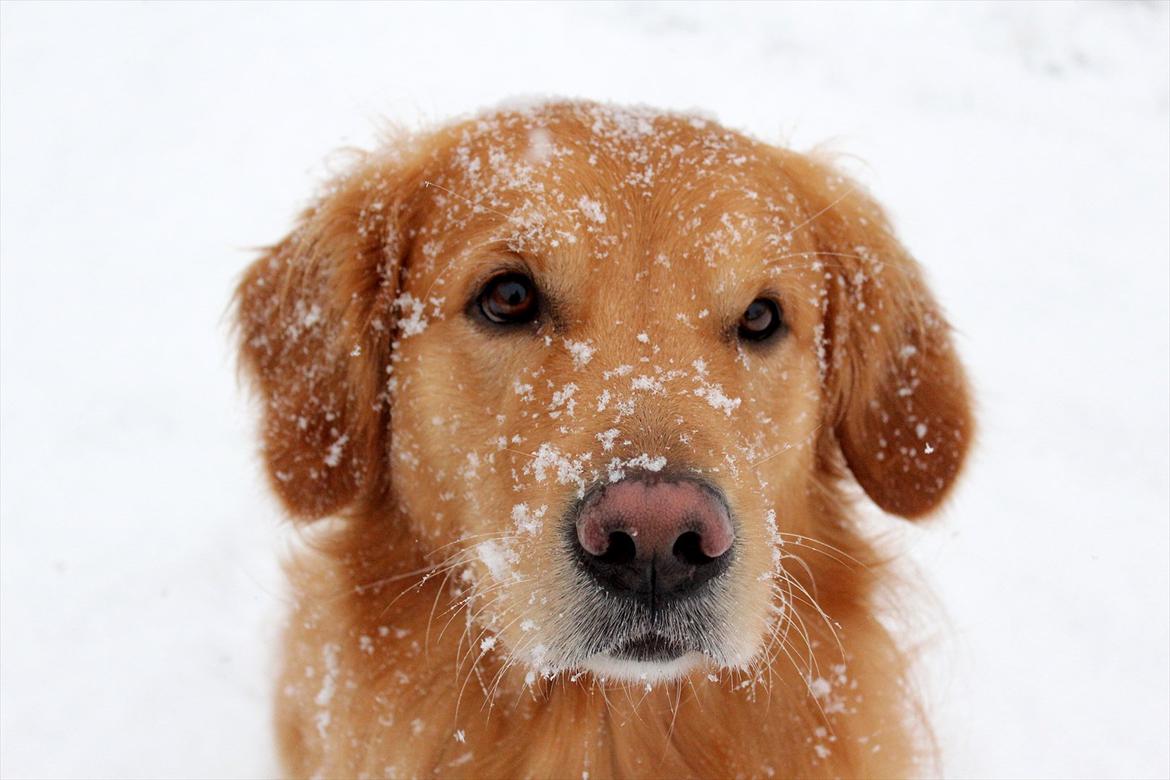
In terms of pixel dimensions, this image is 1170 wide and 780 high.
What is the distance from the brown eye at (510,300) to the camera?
9.44ft

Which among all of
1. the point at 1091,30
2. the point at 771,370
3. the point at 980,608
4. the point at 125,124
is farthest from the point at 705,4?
the point at 771,370

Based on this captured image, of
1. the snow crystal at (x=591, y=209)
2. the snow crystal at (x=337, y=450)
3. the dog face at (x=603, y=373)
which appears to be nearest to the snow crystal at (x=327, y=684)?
the dog face at (x=603, y=373)

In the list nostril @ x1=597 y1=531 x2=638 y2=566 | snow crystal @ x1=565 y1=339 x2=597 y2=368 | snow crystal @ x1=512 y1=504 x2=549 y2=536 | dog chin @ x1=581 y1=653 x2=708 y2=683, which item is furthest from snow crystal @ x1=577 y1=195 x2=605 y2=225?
dog chin @ x1=581 y1=653 x2=708 y2=683

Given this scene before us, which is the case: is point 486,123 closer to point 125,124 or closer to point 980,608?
point 980,608

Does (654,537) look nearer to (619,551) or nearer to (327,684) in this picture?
(619,551)

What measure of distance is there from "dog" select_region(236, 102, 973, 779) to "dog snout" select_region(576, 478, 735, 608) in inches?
0.5

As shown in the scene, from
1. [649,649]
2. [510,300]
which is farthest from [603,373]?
[649,649]

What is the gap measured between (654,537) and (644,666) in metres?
0.45

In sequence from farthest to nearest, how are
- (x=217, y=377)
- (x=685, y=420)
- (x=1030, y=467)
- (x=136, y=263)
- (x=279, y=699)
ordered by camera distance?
1. (x=136, y=263)
2. (x=217, y=377)
3. (x=1030, y=467)
4. (x=279, y=699)
5. (x=685, y=420)

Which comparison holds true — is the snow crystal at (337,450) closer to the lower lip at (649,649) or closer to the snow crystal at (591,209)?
the snow crystal at (591,209)

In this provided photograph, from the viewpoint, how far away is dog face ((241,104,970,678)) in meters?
2.45

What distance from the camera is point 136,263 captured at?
624cm

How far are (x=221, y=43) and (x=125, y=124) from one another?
990 mm

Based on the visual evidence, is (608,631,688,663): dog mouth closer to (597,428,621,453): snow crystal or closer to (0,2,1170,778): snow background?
(597,428,621,453): snow crystal
